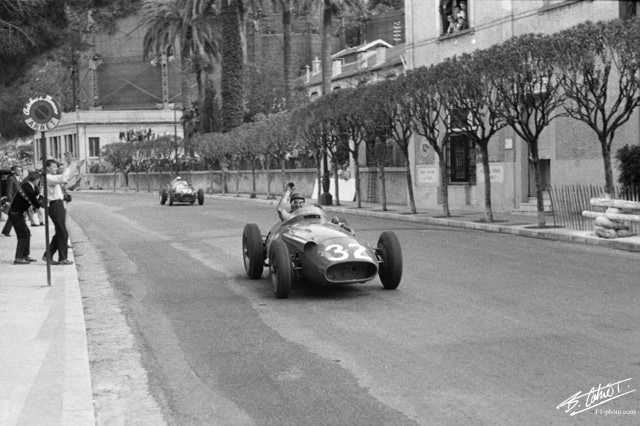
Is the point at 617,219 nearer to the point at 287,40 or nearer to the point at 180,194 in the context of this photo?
the point at 180,194

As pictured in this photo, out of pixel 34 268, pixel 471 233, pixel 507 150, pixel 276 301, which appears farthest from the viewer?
pixel 507 150

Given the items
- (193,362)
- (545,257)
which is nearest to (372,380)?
(193,362)

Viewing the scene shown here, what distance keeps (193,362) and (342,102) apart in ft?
93.1

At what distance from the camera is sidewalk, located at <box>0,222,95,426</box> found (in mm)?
6587

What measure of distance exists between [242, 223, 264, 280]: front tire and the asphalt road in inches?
10.9

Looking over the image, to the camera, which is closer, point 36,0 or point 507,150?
point 36,0

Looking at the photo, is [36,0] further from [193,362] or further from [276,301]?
[193,362]

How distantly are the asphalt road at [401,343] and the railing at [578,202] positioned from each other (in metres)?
5.94

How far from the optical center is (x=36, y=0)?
68.5ft

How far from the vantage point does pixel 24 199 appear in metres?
17.2

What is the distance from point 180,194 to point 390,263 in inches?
1270

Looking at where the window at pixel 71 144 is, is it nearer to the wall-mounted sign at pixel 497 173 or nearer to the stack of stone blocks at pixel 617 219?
the wall-mounted sign at pixel 497 173
